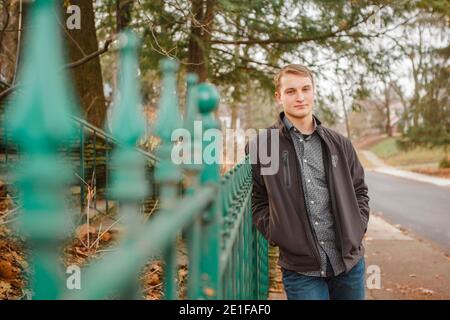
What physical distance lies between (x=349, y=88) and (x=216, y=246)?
7.48m

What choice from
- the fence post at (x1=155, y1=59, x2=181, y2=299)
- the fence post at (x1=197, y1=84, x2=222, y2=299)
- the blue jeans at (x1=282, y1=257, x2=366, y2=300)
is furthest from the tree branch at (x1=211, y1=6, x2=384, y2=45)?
the fence post at (x1=155, y1=59, x2=181, y2=299)

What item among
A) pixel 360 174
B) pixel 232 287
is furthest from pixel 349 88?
pixel 232 287

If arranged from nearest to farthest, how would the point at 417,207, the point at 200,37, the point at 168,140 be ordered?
the point at 168,140 → the point at 200,37 → the point at 417,207

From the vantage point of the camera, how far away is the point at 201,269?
1270 millimetres

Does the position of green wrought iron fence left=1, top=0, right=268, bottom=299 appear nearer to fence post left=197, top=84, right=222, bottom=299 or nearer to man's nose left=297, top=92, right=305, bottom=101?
fence post left=197, top=84, right=222, bottom=299

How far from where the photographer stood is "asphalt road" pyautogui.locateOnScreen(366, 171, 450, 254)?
328 inches

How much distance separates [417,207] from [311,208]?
32.5 ft

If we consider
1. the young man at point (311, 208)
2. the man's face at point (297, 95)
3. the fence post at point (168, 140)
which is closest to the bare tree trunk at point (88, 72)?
the man's face at point (297, 95)

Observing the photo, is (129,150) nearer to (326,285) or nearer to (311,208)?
(311,208)

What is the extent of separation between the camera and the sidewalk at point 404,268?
4.60 metres

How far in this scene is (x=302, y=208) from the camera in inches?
97.1

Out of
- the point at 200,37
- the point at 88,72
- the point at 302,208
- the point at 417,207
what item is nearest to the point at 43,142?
the point at 302,208

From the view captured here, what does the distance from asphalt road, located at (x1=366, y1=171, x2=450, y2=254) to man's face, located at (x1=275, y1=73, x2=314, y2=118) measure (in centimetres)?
508
